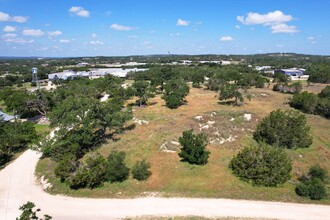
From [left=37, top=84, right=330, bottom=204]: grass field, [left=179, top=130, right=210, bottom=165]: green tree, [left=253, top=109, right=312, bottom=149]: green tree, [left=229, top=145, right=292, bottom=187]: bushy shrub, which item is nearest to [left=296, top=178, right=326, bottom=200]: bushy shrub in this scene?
[left=37, top=84, right=330, bottom=204]: grass field

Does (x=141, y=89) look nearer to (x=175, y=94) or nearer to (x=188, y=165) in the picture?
(x=175, y=94)

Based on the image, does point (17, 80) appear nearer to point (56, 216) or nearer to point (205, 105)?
point (205, 105)

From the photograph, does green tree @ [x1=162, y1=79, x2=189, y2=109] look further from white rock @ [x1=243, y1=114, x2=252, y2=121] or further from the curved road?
the curved road

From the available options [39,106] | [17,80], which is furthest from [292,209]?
[17,80]

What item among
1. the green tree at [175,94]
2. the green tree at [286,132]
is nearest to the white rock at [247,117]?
the green tree at [286,132]

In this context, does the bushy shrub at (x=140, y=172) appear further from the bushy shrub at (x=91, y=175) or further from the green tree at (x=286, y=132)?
the green tree at (x=286, y=132)
